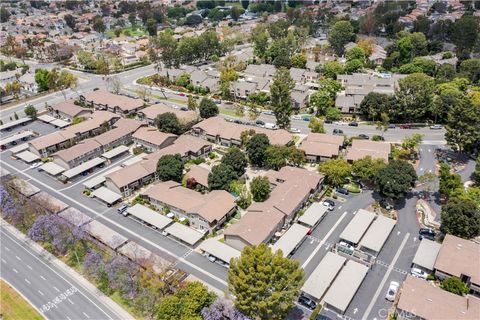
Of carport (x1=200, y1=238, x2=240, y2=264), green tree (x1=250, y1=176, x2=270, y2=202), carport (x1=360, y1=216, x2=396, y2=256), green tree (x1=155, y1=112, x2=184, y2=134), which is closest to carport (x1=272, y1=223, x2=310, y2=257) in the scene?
carport (x1=200, y1=238, x2=240, y2=264)

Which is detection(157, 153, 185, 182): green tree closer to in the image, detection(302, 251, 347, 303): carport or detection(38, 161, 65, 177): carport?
detection(38, 161, 65, 177): carport

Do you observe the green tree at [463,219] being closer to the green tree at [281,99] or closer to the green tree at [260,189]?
the green tree at [260,189]

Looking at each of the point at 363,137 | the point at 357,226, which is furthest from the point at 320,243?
the point at 363,137

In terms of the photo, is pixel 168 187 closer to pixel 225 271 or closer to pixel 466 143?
pixel 225 271

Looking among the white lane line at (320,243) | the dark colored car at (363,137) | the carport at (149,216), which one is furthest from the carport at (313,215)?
the dark colored car at (363,137)

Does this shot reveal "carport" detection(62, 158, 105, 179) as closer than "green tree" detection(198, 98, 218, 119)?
Yes

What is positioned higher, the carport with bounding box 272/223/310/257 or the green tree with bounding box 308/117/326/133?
the green tree with bounding box 308/117/326/133

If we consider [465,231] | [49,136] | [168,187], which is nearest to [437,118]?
[465,231]
